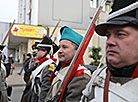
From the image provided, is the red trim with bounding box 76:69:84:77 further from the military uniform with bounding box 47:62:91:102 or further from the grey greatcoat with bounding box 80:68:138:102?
the grey greatcoat with bounding box 80:68:138:102

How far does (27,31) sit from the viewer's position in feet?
40.7

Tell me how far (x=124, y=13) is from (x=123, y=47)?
25 cm

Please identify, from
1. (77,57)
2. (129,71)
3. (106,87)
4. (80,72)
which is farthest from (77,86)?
(129,71)

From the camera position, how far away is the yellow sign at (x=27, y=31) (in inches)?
468

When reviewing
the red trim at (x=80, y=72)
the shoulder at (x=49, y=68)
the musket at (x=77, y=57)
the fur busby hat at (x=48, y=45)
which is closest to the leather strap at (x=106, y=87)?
the musket at (x=77, y=57)

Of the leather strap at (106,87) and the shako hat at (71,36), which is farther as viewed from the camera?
the shako hat at (71,36)

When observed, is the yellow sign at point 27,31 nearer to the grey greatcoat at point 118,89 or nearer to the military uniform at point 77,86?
the military uniform at point 77,86

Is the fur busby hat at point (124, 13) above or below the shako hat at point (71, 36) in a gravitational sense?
above

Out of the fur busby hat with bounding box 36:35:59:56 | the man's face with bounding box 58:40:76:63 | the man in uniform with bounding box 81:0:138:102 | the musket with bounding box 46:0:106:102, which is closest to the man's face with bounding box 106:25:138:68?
the man in uniform with bounding box 81:0:138:102

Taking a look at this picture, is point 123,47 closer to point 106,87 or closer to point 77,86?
point 106,87

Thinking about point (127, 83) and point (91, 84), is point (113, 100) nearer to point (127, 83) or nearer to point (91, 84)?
point (127, 83)

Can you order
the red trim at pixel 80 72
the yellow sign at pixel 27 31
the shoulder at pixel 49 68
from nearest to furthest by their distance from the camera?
the red trim at pixel 80 72
the shoulder at pixel 49 68
the yellow sign at pixel 27 31

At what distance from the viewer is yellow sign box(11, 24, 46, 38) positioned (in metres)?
11.9

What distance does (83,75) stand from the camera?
1.74 m
